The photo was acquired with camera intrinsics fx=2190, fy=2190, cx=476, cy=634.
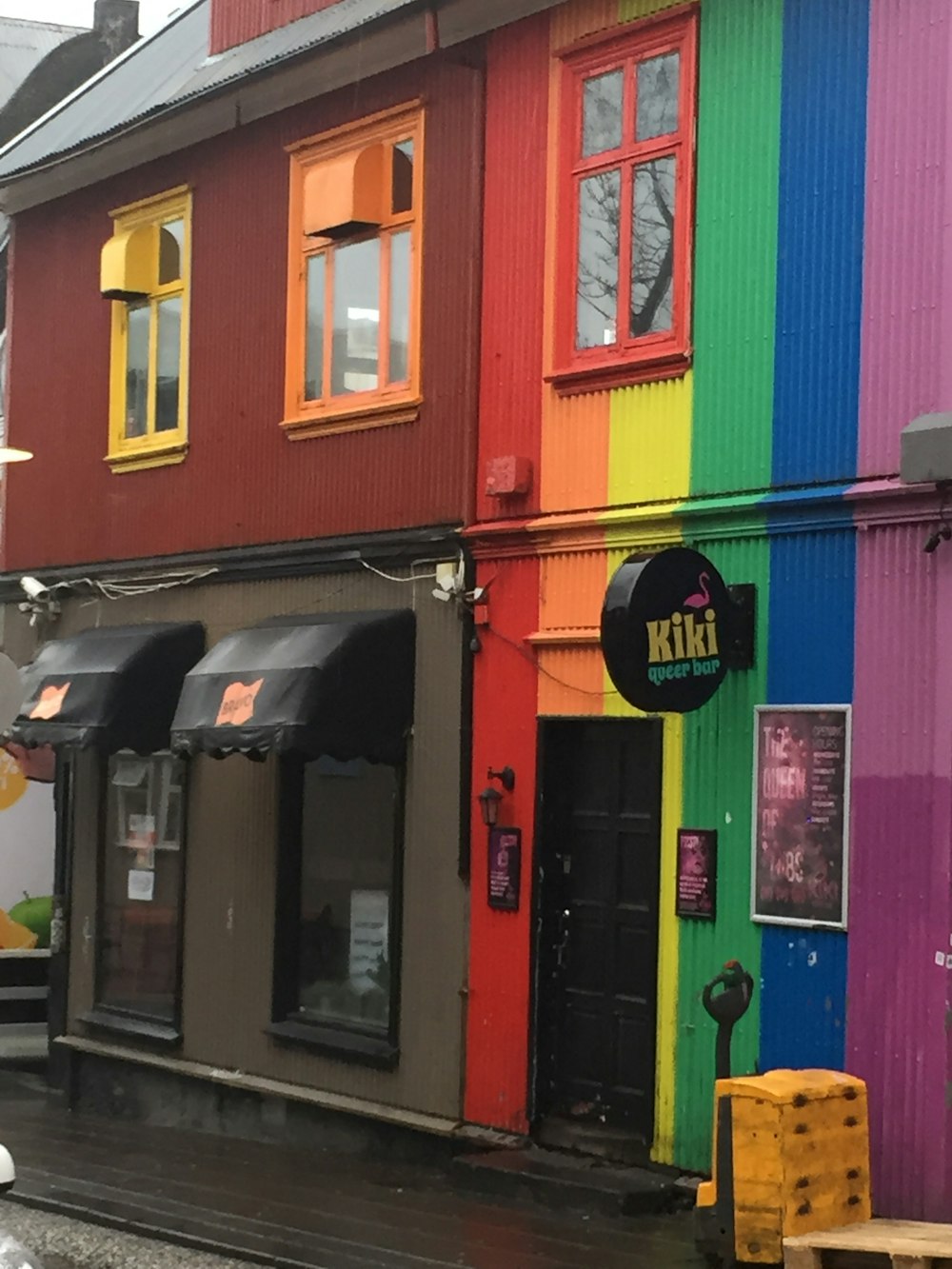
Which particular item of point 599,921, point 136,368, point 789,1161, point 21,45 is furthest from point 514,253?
point 21,45

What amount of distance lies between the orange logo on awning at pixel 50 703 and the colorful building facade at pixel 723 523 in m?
3.85

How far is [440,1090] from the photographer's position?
12.8m

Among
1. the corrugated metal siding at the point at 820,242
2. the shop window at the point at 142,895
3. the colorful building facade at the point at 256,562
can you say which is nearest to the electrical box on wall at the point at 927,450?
the corrugated metal siding at the point at 820,242

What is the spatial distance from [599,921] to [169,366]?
235 inches

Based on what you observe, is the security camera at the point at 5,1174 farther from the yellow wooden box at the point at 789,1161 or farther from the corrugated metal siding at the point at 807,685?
the corrugated metal siding at the point at 807,685

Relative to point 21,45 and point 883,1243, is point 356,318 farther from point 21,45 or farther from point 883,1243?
point 21,45

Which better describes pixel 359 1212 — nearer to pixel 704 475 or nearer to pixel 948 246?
pixel 704 475

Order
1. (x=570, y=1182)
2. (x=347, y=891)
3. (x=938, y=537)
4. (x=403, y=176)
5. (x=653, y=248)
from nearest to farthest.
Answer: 1. (x=938, y=537)
2. (x=570, y=1182)
3. (x=653, y=248)
4. (x=403, y=176)
5. (x=347, y=891)

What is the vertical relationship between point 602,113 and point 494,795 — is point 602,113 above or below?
above

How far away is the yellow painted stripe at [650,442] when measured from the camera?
1141 cm

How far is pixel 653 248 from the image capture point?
11.7 m

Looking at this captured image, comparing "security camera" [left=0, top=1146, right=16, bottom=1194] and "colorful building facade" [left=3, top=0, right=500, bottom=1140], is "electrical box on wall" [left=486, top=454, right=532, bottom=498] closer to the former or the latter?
"colorful building facade" [left=3, top=0, right=500, bottom=1140]

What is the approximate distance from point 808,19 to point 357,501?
14.6 ft

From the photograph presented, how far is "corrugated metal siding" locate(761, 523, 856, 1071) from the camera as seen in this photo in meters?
10.4
